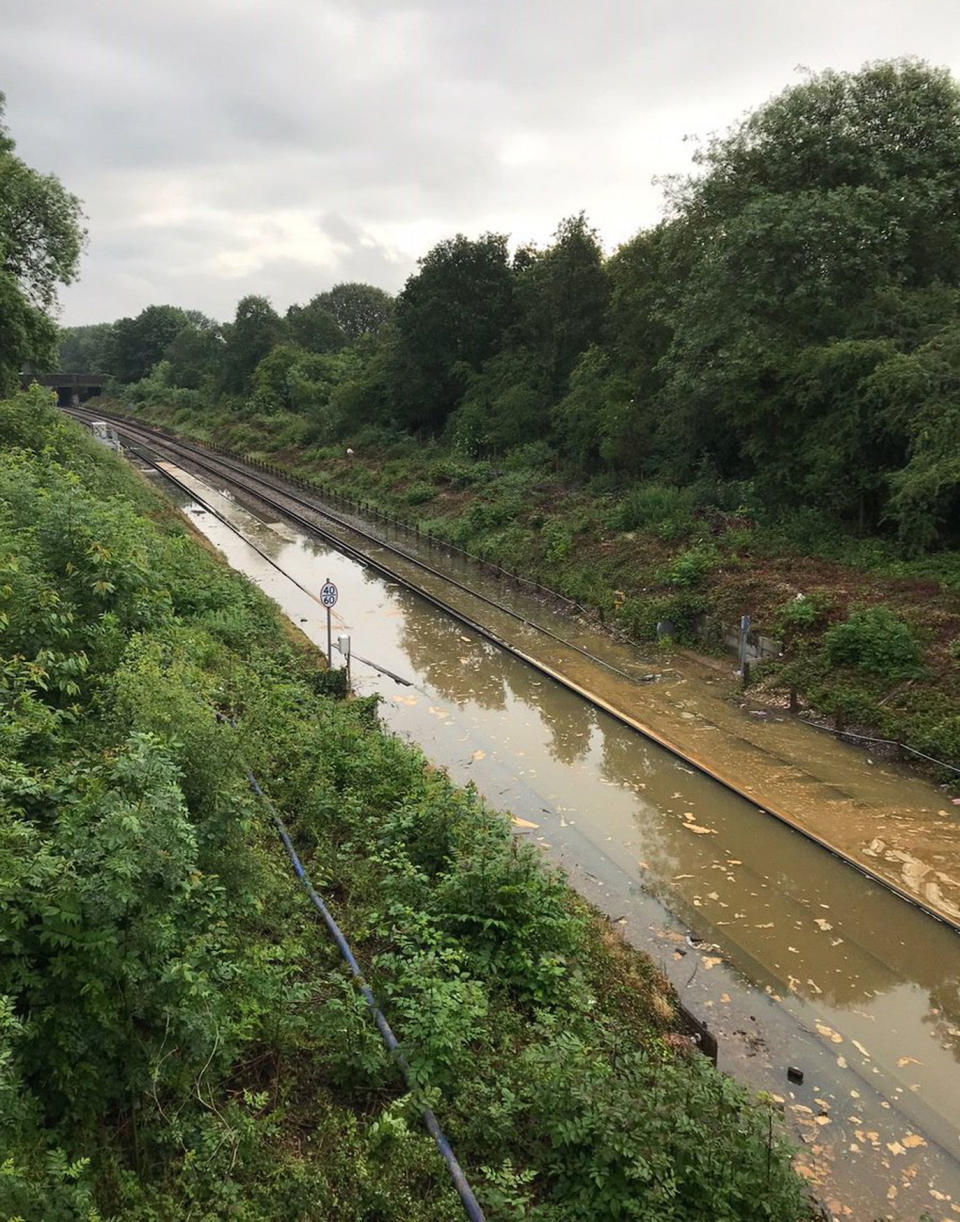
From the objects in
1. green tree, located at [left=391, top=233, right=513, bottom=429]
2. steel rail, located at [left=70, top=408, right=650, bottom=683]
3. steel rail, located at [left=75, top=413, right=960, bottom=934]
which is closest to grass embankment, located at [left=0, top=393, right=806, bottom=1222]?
steel rail, located at [left=75, top=413, right=960, bottom=934]

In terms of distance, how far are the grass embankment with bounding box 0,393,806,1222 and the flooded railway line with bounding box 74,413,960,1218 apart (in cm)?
109

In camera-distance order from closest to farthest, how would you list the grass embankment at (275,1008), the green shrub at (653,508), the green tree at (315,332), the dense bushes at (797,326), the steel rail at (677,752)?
1. the grass embankment at (275,1008)
2. the steel rail at (677,752)
3. the dense bushes at (797,326)
4. the green shrub at (653,508)
5. the green tree at (315,332)

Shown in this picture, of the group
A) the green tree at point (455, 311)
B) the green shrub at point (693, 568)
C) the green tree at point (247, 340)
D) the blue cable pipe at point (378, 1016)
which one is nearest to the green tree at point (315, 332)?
the green tree at point (247, 340)

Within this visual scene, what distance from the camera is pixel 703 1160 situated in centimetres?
523

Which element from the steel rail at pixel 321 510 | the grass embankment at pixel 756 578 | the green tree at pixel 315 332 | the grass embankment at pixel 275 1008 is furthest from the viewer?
the green tree at pixel 315 332

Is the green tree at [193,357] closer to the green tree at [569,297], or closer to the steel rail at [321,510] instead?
the steel rail at [321,510]

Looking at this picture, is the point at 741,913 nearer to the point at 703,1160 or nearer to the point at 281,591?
the point at 703,1160

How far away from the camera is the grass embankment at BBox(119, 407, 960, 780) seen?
14.6 metres

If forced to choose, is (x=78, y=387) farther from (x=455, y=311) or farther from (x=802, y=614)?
(x=802, y=614)

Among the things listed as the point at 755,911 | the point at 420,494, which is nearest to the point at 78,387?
the point at 420,494

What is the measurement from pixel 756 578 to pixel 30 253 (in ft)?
90.8

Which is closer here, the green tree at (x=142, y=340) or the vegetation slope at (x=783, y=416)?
the vegetation slope at (x=783, y=416)

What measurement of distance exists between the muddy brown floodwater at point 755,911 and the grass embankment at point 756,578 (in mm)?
1528

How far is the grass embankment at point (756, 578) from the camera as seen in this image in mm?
14641
